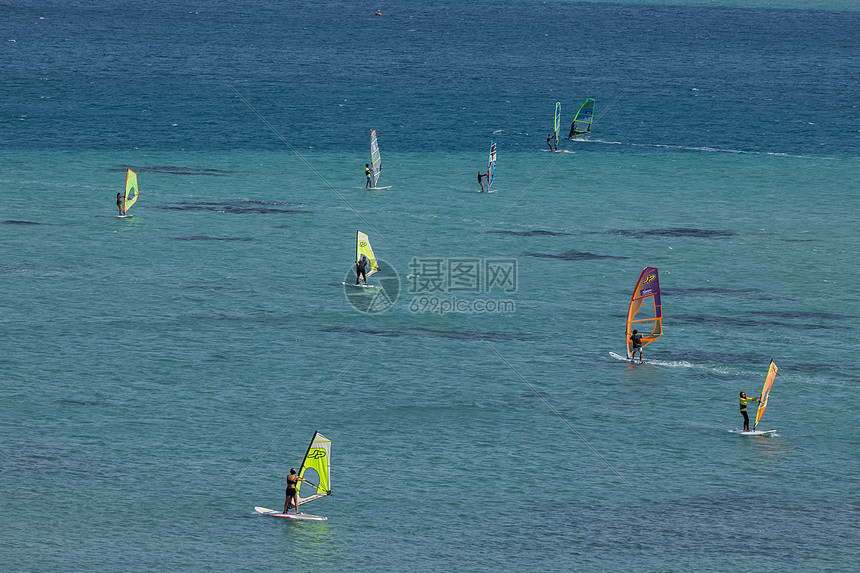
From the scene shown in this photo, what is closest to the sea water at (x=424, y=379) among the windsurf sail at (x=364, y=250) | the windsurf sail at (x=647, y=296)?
the windsurf sail at (x=647, y=296)

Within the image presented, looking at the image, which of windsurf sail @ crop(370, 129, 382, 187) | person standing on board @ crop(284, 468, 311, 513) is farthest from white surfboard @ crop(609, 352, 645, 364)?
windsurf sail @ crop(370, 129, 382, 187)

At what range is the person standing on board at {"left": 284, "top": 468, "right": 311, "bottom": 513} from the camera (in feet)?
188

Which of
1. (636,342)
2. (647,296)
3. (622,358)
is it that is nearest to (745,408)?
(636,342)

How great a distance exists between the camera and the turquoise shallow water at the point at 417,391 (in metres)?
57.9

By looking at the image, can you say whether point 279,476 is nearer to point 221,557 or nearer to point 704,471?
point 221,557

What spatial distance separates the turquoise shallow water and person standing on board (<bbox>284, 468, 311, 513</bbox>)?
5.87ft

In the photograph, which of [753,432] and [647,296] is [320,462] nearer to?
[753,432]

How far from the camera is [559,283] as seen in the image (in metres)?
106

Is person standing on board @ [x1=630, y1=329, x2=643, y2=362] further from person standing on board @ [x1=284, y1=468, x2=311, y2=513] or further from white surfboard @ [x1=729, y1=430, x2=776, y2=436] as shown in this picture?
person standing on board @ [x1=284, y1=468, x2=311, y2=513]

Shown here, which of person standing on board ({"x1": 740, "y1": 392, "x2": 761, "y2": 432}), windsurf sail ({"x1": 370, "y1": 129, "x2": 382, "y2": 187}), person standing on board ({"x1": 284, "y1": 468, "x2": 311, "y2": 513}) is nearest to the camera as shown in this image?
person standing on board ({"x1": 284, "y1": 468, "x2": 311, "y2": 513})

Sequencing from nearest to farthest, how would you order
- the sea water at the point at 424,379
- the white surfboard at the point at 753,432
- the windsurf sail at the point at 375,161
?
the sea water at the point at 424,379 < the white surfboard at the point at 753,432 < the windsurf sail at the point at 375,161

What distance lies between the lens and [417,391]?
7812cm

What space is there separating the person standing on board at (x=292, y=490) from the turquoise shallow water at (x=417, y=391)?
1788mm

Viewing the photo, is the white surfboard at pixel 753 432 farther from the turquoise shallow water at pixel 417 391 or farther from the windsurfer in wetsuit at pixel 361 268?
the windsurfer in wetsuit at pixel 361 268
